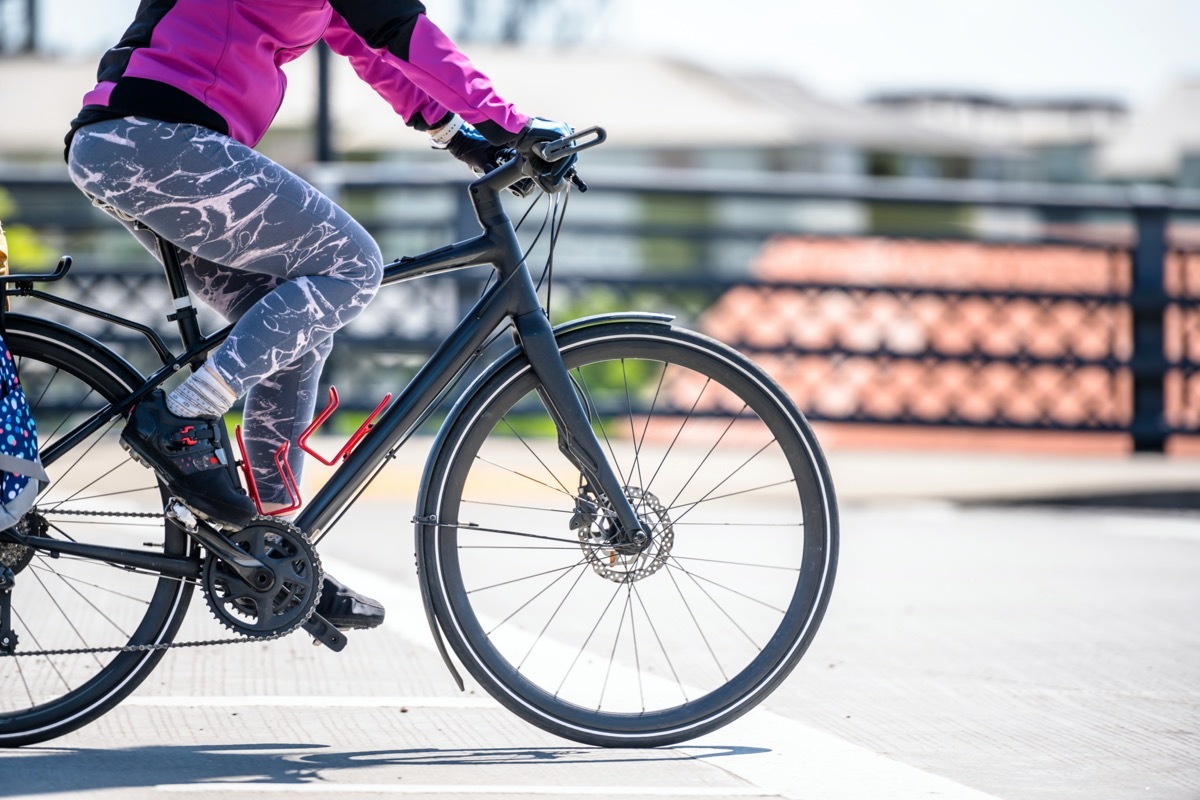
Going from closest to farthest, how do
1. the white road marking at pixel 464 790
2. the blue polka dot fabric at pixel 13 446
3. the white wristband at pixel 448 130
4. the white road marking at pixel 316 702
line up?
the white road marking at pixel 464 790 → the blue polka dot fabric at pixel 13 446 → the white wristband at pixel 448 130 → the white road marking at pixel 316 702

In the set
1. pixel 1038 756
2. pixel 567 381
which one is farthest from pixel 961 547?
pixel 567 381

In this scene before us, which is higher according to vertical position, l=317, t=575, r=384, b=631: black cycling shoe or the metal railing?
the metal railing

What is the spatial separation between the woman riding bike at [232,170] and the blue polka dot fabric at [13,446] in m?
0.20

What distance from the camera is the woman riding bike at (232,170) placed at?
10.9 ft

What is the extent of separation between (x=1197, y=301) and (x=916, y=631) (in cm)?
565

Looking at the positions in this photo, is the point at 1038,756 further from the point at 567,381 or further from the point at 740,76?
the point at 740,76

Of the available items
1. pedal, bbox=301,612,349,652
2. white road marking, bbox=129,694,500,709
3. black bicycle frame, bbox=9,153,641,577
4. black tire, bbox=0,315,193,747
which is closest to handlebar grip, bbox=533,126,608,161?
black bicycle frame, bbox=9,153,641,577

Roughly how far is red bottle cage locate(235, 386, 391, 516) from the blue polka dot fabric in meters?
0.41

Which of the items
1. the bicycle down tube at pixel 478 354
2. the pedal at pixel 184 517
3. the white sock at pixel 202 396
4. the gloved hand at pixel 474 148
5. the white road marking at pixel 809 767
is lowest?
the white road marking at pixel 809 767

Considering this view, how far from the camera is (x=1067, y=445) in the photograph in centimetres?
1230

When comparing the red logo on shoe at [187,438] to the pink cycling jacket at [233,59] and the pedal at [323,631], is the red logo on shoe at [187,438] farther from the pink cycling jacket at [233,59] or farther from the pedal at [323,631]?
the pink cycling jacket at [233,59]

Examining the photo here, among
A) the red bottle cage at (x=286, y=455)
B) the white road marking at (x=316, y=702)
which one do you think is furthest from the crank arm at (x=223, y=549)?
the white road marking at (x=316, y=702)

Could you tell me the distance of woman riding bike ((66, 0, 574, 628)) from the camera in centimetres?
331

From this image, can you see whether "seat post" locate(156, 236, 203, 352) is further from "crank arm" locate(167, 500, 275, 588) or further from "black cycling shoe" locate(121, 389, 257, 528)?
"crank arm" locate(167, 500, 275, 588)
